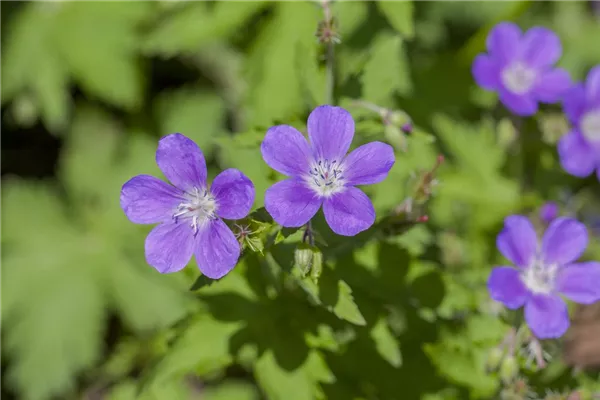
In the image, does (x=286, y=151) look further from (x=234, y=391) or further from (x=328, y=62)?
(x=234, y=391)

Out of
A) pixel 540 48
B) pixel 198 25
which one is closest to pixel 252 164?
pixel 198 25

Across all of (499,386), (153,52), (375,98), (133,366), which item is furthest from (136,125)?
(499,386)

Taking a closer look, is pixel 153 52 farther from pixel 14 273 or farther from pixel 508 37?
pixel 508 37

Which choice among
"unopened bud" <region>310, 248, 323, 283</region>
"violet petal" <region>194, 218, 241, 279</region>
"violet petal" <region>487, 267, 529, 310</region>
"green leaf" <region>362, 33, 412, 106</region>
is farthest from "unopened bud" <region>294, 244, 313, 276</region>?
"green leaf" <region>362, 33, 412, 106</region>

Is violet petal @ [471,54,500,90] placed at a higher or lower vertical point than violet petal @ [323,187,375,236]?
higher

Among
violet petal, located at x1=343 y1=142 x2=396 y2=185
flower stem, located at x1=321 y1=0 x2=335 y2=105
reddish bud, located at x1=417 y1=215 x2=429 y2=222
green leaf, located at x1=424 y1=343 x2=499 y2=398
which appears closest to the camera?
violet petal, located at x1=343 y1=142 x2=396 y2=185

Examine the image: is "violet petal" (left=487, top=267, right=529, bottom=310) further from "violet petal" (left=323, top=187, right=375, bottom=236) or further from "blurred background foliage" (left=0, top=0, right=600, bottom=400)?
"violet petal" (left=323, top=187, right=375, bottom=236)
